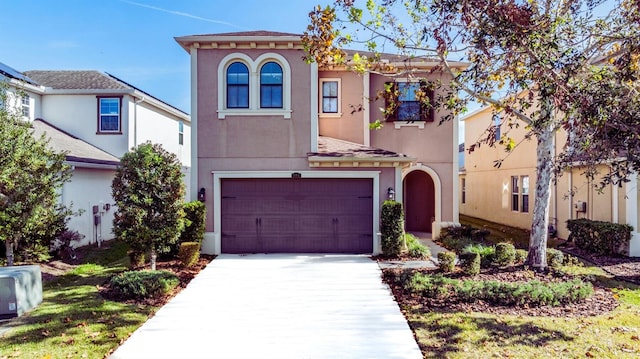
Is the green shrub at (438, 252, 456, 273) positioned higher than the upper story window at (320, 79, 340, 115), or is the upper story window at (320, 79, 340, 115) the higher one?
the upper story window at (320, 79, 340, 115)

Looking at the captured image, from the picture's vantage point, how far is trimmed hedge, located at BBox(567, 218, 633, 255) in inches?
431

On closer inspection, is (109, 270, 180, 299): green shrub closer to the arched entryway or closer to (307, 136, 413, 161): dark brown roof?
(307, 136, 413, 161): dark brown roof

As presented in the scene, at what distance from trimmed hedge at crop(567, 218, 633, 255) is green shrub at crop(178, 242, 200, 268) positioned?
11.7 meters

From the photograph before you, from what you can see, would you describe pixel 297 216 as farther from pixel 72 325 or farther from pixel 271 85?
pixel 72 325

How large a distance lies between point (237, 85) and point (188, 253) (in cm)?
511

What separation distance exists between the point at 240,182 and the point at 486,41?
25.9ft

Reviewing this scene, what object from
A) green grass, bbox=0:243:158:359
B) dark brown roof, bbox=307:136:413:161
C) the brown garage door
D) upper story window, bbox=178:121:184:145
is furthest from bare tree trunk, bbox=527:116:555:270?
upper story window, bbox=178:121:184:145

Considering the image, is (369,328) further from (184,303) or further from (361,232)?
(361,232)

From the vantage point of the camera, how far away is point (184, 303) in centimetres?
703

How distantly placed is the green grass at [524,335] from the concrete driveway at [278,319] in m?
0.38

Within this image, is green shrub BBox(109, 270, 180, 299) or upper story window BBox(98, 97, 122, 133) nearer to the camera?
green shrub BBox(109, 270, 180, 299)

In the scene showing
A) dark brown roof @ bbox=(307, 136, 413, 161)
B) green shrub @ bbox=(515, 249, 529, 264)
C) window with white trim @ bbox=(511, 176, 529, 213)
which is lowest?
green shrub @ bbox=(515, 249, 529, 264)

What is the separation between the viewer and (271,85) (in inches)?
445

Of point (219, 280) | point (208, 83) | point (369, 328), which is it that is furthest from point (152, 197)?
point (369, 328)
